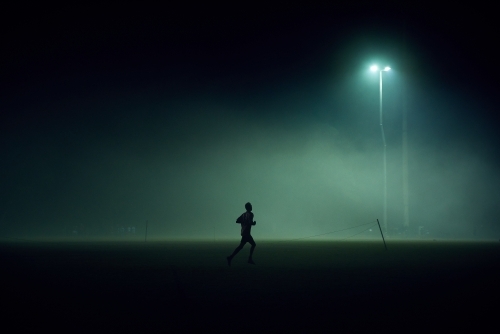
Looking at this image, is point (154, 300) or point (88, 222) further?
point (88, 222)

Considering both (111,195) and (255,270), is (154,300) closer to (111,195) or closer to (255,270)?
(255,270)

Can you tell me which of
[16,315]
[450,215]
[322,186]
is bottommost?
[16,315]

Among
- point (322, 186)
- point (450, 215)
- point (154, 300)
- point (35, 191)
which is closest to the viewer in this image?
point (154, 300)

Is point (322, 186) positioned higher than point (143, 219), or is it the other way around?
point (322, 186)

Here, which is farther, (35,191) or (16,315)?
(35,191)

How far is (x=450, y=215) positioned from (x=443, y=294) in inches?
1752

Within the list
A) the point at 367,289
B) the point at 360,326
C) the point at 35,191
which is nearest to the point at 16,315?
the point at 360,326

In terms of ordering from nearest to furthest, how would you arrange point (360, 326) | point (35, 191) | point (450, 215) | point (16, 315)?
1. point (360, 326)
2. point (16, 315)
3. point (35, 191)
4. point (450, 215)

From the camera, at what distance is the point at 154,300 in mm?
6195

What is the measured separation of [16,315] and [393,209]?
4763 cm

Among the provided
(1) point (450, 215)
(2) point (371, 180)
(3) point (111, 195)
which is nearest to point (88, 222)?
(3) point (111, 195)

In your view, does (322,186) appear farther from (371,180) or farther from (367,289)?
(367,289)

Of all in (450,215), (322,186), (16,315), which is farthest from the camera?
(322,186)

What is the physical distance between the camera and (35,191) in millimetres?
43781
